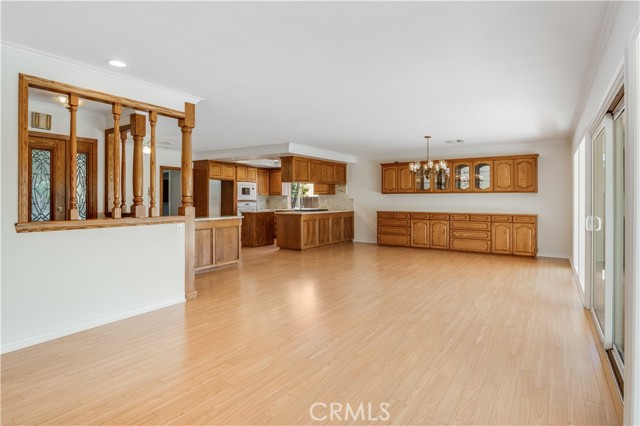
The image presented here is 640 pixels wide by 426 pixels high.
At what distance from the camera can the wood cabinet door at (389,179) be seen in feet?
31.3

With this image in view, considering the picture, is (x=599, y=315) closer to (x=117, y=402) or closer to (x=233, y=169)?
(x=117, y=402)

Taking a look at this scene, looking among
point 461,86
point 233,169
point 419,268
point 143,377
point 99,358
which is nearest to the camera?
point 143,377

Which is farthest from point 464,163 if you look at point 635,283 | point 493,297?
point 635,283

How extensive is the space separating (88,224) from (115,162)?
719 millimetres

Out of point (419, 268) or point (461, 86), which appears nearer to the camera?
point (461, 86)

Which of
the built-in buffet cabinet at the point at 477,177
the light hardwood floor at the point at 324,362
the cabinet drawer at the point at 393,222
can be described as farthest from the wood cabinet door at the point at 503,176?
the light hardwood floor at the point at 324,362

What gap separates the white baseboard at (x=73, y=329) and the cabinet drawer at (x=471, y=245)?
632cm

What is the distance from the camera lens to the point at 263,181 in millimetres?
11484

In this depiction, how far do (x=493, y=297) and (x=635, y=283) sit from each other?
3.02 meters

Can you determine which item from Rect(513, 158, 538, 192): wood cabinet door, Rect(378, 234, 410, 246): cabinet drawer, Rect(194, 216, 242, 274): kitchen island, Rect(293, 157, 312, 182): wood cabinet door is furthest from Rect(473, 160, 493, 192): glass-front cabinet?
Rect(194, 216, 242, 274): kitchen island

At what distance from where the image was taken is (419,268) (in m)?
6.52

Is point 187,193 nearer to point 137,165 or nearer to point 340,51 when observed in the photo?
point 137,165

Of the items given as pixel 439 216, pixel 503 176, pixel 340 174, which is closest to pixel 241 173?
pixel 340 174

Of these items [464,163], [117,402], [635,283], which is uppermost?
[464,163]
